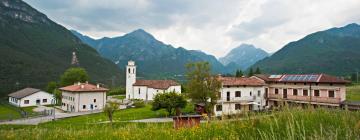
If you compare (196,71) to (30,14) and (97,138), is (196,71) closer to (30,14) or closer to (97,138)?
(97,138)

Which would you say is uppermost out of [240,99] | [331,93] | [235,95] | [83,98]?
[331,93]

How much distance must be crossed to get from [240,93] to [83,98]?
103 ft

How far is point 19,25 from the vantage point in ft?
550

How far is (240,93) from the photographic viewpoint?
44625 mm

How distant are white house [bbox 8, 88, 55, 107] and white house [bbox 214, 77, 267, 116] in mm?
47458

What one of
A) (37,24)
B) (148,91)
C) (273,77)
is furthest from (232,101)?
(37,24)

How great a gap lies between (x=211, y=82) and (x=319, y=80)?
15624 millimetres

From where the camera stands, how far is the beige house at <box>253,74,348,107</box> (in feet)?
124

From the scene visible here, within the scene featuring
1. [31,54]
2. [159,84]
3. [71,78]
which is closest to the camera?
[159,84]

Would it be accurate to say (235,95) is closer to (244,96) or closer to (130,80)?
(244,96)

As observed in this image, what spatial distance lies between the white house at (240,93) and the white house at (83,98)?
26691mm

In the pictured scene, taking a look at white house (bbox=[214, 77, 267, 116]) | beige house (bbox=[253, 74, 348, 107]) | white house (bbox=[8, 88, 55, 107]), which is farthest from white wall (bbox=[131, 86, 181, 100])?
beige house (bbox=[253, 74, 348, 107])

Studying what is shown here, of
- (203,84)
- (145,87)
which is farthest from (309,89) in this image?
(145,87)

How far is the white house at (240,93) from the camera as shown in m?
43.2
